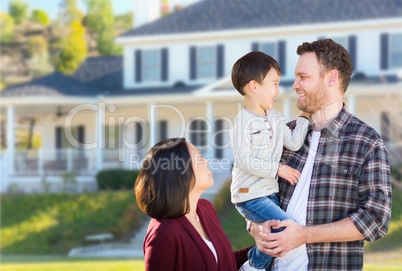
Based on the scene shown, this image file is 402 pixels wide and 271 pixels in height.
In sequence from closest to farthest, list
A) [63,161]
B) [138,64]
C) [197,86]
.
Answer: [63,161] → [197,86] → [138,64]

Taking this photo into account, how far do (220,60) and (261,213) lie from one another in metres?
18.4

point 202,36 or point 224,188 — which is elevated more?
point 202,36

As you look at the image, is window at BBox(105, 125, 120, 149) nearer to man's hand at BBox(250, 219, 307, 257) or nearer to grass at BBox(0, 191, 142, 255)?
grass at BBox(0, 191, 142, 255)

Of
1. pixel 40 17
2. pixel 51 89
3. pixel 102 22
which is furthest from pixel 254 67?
pixel 40 17

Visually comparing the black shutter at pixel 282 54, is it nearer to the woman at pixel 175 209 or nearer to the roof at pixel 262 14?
the roof at pixel 262 14

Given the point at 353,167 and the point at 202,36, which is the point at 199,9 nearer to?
the point at 202,36

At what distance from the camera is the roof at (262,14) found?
2003cm

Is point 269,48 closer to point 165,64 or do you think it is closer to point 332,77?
point 165,64

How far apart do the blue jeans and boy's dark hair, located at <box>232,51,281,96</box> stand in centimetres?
75

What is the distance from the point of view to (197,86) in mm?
21266

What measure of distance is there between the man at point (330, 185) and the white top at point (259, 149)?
83 millimetres

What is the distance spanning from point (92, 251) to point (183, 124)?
8060 mm

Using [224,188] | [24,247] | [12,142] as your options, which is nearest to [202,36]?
[224,188]

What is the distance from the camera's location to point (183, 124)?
22250 mm
